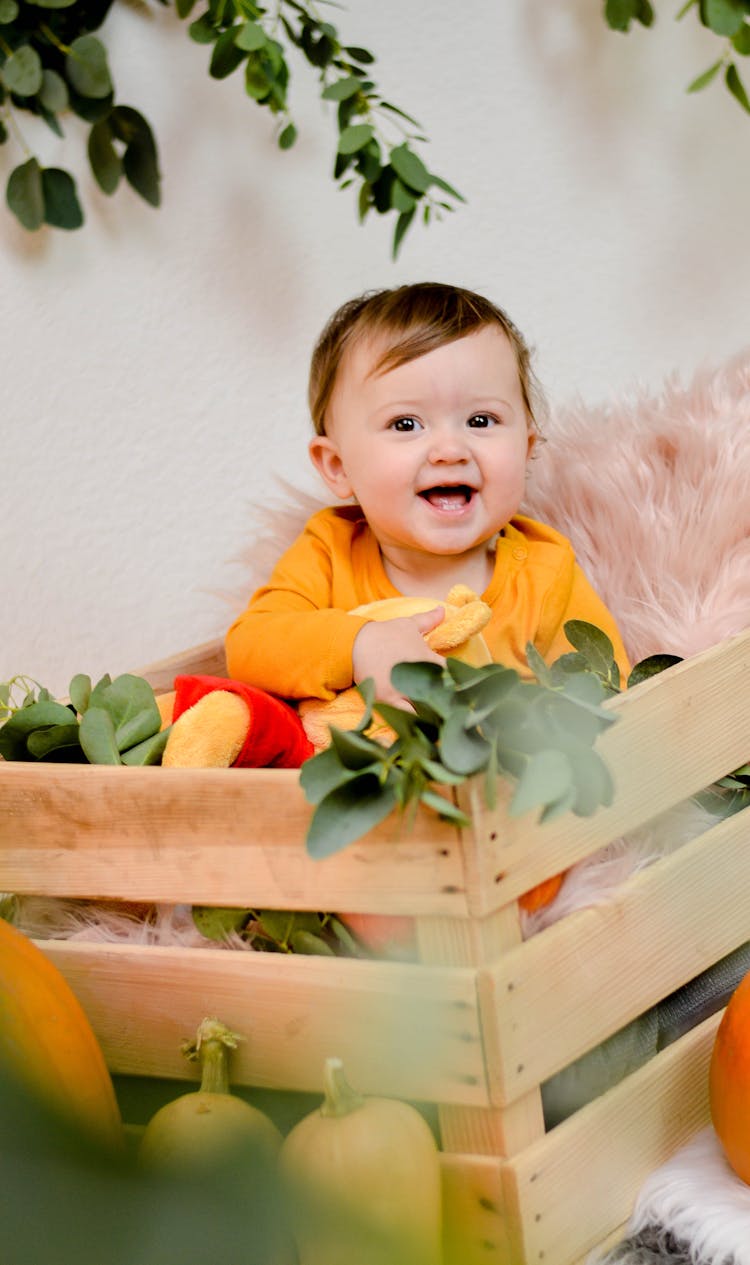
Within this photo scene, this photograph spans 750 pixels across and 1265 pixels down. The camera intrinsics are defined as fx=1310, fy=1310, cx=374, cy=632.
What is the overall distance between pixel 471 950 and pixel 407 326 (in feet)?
1.71

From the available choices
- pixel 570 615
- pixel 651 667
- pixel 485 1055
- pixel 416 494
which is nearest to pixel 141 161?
pixel 416 494

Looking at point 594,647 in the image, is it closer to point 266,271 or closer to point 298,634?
point 298,634

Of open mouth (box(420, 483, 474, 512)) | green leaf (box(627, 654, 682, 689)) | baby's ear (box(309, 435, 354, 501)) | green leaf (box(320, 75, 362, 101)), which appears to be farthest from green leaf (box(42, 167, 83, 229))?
green leaf (box(627, 654, 682, 689))

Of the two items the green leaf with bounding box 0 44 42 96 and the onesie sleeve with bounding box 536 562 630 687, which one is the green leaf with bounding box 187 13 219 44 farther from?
the onesie sleeve with bounding box 536 562 630 687

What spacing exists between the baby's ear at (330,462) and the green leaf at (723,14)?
591mm

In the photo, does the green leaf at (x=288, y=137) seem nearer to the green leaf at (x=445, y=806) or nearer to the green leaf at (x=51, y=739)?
the green leaf at (x=51, y=739)

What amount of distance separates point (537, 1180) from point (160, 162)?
109 centimetres

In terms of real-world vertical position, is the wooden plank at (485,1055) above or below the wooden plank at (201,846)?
below

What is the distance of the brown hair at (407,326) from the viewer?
3.28 feet

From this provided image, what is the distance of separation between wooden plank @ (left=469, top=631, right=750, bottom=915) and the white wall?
0.60 metres

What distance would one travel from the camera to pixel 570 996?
0.72 m

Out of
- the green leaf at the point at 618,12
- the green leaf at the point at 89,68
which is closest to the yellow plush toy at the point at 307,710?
the green leaf at the point at 89,68

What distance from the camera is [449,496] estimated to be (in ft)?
3.40

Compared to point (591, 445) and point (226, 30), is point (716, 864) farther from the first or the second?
point (226, 30)
